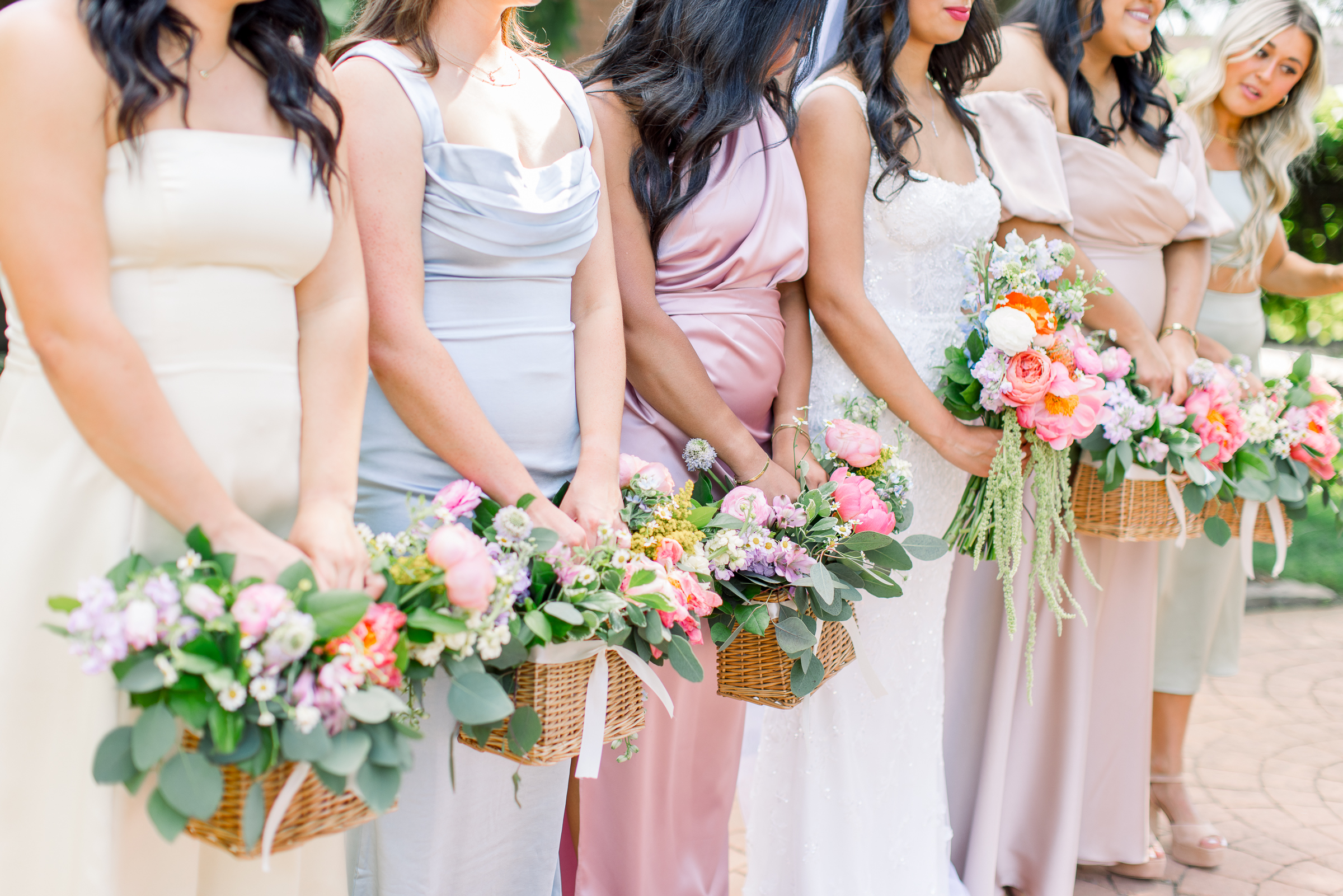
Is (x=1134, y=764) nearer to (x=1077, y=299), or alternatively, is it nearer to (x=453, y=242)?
(x=1077, y=299)

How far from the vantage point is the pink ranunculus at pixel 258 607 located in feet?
5.05

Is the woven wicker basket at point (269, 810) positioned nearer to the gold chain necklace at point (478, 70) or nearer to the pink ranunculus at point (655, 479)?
the pink ranunculus at point (655, 479)

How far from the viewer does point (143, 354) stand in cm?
173

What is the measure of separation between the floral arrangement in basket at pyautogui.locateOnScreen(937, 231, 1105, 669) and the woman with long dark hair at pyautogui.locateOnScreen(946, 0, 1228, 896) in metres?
0.48

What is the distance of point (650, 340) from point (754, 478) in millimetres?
418

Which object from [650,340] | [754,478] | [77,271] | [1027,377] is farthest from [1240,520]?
[77,271]

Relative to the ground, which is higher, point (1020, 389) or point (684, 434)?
point (1020, 389)

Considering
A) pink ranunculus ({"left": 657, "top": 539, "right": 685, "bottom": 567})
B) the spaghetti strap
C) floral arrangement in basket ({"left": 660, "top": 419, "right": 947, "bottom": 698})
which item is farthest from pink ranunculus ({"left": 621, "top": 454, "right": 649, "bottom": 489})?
the spaghetti strap

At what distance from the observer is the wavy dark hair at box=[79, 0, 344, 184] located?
5.47 ft

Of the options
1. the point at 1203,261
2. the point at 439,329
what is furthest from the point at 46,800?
the point at 1203,261

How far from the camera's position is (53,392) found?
1.75 metres

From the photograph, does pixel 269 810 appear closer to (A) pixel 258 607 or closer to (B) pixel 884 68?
(A) pixel 258 607

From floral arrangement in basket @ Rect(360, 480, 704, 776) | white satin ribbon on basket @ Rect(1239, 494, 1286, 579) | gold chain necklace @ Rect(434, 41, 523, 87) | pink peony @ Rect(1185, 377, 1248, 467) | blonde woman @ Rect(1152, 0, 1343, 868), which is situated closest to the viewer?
floral arrangement in basket @ Rect(360, 480, 704, 776)

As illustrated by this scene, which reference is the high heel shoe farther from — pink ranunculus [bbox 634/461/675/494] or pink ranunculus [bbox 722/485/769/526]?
pink ranunculus [bbox 634/461/675/494]
